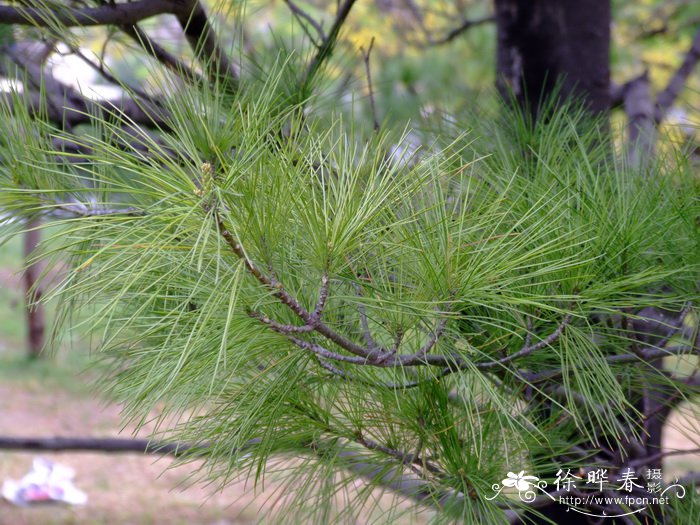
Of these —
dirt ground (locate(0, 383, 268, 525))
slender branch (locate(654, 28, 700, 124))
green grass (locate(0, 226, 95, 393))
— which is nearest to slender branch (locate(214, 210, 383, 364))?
slender branch (locate(654, 28, 700, 124))

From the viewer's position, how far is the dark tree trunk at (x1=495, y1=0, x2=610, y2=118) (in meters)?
1.03

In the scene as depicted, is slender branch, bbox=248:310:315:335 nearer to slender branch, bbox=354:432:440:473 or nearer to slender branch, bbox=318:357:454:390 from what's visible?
slender branch, bbox=318:357:454:390

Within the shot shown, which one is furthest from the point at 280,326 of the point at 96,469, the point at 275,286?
the point at 96,469

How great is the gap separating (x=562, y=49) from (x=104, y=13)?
0.68 m

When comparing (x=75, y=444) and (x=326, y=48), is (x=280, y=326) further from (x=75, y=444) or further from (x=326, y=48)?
(x=75, y=444)

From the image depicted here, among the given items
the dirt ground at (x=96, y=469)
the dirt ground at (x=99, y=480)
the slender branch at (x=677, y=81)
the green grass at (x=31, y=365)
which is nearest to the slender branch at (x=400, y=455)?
the slender branch at (x=677, y=81)

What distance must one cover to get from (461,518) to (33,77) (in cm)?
67

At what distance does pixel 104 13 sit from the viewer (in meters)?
0.65

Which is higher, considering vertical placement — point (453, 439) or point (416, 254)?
point (416, 254)

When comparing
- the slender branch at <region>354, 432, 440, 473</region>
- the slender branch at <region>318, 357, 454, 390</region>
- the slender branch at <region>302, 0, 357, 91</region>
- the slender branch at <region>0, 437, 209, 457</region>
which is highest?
the slender branch at <region>302, 0, 357, 91</region>

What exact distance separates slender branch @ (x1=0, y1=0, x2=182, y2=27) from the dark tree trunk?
1.79ft

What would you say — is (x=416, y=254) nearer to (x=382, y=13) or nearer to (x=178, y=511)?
(x=178, y=511)

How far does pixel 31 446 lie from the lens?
1.08 m

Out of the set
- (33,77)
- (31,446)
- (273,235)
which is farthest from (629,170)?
(31,446)
